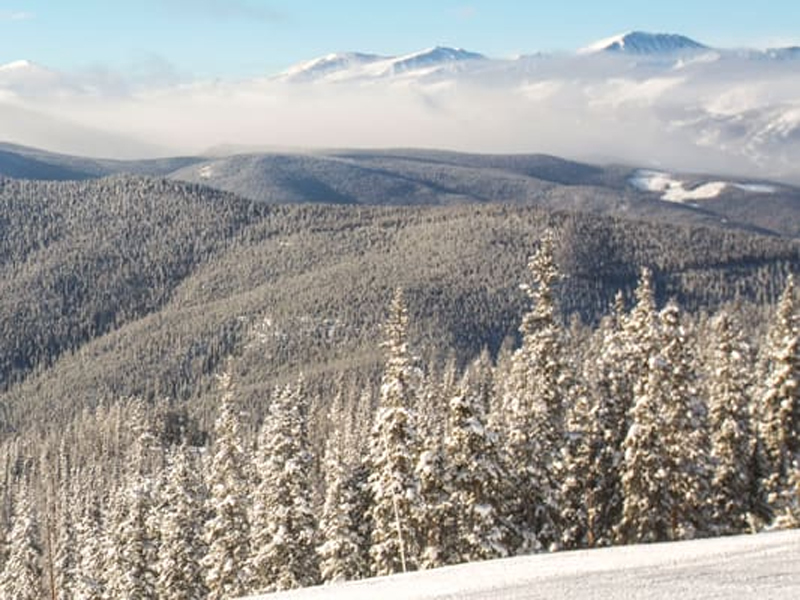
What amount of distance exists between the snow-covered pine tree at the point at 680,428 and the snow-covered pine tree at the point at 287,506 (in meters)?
18.4

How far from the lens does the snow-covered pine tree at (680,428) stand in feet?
136

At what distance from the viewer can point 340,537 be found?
4881cm

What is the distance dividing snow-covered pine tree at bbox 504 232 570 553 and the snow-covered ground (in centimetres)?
1227

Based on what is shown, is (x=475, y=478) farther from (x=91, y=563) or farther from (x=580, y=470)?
(x=91, y=563)

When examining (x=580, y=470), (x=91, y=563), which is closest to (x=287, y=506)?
(x=580, y=470)

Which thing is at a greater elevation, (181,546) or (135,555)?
(181,546)

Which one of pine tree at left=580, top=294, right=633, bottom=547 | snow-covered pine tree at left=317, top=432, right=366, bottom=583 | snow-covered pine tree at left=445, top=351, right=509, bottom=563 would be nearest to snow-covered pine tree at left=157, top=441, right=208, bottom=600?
snow-covered pine tree at left=317, top=432, right=366, bottom=583

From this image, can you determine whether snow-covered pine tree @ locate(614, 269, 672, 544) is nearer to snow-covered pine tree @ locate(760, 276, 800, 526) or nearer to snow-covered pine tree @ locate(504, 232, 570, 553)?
snow-covered pine tree @ locate(504, 232, 570, 553)

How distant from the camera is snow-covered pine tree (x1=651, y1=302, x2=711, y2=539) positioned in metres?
41.6

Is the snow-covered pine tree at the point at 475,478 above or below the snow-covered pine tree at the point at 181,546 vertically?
above

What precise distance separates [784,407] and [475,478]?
1682cm

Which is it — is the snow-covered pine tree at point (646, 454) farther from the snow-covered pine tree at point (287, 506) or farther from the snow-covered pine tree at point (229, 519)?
the snow-covered pine tree at point (229, 519)

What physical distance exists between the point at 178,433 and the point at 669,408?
149317 millimetres

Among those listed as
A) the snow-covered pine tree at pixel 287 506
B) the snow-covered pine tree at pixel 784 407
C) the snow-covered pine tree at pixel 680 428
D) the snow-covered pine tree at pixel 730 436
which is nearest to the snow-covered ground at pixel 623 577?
the snow-covered pine tree at pixel 680 428
